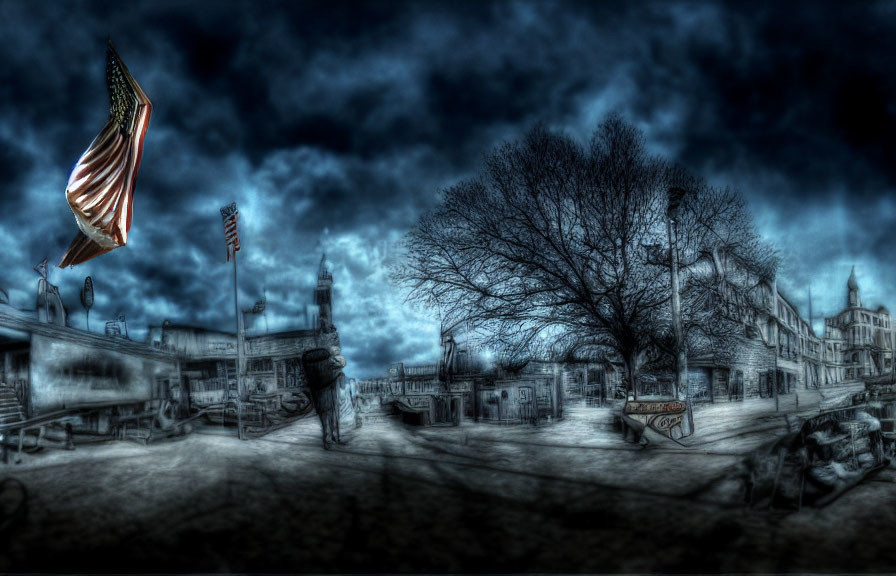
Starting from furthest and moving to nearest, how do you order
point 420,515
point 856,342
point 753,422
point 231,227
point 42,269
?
point 753,422 → point 856,342 → point 42,269 → point 231,227 → point 420,515

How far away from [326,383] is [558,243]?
609 centimetres

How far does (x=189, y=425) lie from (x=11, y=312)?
4.14 m

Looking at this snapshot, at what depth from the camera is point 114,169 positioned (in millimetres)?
7902

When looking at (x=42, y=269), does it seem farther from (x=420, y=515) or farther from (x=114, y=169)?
(x=420, y=515)

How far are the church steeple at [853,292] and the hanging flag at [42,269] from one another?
16.8 m

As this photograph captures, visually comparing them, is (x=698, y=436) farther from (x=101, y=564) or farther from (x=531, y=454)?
(x=101, y=564)

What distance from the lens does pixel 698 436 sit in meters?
10.9

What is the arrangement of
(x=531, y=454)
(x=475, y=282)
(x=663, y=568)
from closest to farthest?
(x=663, y=568) < (x=531, y=454) < (x=475, y=282)

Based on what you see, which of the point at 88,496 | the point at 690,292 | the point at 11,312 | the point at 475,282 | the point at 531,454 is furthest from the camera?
the point at 690,292

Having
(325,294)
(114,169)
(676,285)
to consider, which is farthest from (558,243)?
(114,169)


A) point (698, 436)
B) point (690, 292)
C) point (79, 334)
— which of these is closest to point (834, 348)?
point (690, 292)

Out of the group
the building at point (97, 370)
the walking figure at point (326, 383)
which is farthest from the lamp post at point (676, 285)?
the building at point (97, 370)

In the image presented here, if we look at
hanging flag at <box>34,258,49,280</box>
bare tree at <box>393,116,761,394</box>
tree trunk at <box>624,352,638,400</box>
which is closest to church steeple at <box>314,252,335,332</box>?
bare tree at <box>393,116,761,394</box>

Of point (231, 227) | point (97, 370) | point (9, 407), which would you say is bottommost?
point (9, 407)
